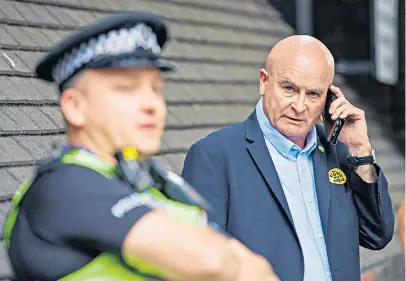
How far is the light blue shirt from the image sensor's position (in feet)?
8.91

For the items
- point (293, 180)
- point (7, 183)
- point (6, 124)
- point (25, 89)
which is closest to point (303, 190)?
point (293, 180)

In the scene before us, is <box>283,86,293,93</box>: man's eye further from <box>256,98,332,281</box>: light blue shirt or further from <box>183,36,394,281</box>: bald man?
<box>256,98,332,281</box>: light blue shirt

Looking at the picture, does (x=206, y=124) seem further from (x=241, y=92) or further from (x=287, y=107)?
(x=287, y=107)

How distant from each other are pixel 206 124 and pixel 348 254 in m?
2.71

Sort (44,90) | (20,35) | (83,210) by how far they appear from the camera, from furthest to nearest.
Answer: (20,35)
(44,90)
(83,210)

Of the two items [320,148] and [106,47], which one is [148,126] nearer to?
[106,47]

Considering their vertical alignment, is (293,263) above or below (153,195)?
below

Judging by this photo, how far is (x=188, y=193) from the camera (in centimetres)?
185

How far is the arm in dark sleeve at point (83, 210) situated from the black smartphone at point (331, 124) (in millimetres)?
1410

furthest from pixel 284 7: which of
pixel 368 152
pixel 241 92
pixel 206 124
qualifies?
pixel 368 152

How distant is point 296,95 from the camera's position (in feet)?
9.07

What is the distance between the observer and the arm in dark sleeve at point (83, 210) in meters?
1.62

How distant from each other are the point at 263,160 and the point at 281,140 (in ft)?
0.32

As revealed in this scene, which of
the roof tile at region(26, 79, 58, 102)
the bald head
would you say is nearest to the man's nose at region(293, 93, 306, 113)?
the bald head
